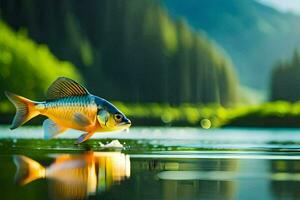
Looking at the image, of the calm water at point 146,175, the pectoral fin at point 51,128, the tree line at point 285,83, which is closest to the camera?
the calm water at point 146,175

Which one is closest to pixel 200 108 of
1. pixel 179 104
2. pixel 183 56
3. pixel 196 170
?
pixel 179 104

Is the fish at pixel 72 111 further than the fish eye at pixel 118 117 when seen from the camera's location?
Yes

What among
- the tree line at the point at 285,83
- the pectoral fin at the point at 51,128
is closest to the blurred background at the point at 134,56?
the tree line at the point at 285,83

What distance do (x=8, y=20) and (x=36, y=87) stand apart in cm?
3268

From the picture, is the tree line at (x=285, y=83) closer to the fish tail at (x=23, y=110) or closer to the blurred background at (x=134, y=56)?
the blurred background at (x=134, y=56)

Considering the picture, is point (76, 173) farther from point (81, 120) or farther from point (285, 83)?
point (285, 83)

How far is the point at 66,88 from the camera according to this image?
1375cm

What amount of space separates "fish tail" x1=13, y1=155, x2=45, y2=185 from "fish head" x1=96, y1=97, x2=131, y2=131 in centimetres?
119

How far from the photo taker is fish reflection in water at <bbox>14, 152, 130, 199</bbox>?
898 cm

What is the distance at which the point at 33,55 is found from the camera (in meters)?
84.4

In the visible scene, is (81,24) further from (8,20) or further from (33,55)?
(33,55)

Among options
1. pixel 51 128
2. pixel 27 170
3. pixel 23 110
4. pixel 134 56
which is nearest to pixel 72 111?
pixel 51 128

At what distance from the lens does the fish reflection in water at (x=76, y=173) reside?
8.98 m

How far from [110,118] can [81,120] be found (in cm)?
50
